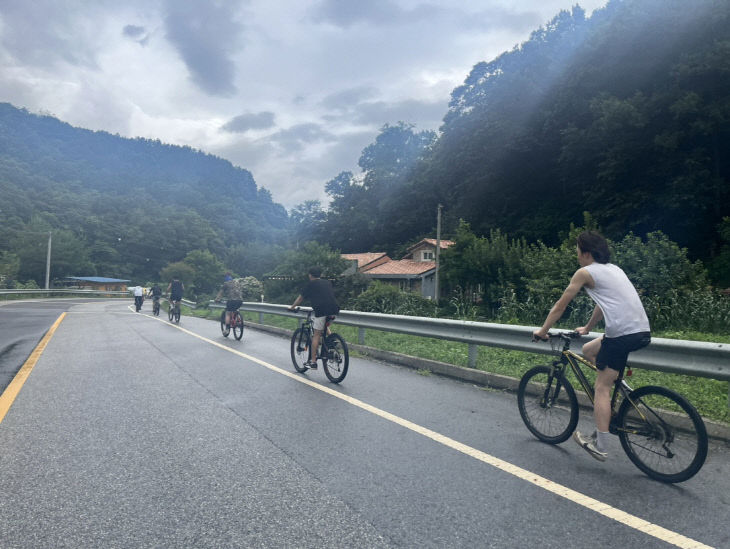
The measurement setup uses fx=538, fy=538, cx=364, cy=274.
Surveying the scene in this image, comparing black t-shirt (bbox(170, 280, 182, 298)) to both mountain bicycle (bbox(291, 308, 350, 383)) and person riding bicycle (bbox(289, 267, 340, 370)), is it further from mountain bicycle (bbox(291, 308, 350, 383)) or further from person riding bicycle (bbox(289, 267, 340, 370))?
person riding bicycle (bbox(289, 267, 340, 370))

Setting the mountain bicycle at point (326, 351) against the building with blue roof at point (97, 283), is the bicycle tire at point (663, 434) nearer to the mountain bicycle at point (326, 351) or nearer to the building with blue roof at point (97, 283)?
the mountain bicycle at point (326, 351)

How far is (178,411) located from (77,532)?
9.15ft

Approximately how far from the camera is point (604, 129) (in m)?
35.0

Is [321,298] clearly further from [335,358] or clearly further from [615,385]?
[615,385]

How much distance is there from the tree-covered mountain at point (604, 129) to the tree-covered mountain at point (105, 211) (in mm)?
59403

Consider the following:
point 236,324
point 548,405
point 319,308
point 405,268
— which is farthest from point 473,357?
point 405,268

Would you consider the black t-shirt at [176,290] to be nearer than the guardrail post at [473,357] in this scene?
No

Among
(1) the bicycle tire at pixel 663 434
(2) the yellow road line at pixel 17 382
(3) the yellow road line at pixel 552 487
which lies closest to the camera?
(3) the yellow road line at pixel 552 487

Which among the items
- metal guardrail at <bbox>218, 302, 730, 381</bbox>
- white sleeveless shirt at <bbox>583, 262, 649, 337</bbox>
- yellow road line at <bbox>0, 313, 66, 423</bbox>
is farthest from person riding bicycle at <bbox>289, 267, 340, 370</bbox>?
white sleeveless shirt at <bbox>583, 262, 649, 337</bbox>

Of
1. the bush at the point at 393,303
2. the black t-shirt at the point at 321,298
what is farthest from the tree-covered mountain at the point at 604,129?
the black t-shirt at the point at 321,298

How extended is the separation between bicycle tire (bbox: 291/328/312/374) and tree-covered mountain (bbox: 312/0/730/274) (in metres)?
32.0

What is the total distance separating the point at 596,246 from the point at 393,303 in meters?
17.8

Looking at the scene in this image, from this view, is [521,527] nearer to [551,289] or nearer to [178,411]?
[178,411]

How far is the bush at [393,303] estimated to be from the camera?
1962 cm
